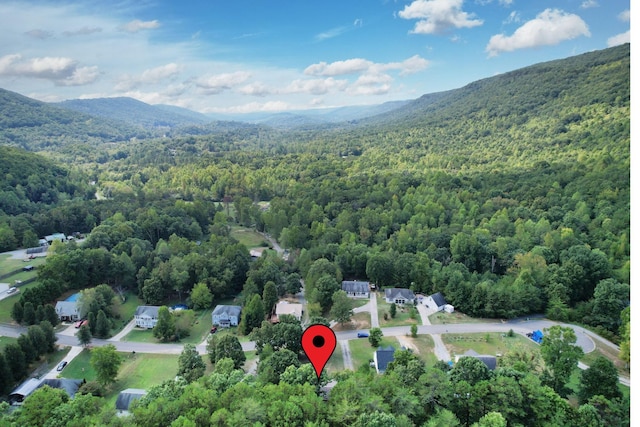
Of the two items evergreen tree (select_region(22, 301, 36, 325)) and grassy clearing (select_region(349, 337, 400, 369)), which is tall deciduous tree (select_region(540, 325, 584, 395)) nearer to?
grassy clearing (select_region(349, 337, 400, 369))

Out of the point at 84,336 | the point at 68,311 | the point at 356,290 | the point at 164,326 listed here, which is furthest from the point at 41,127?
the point at 356,290

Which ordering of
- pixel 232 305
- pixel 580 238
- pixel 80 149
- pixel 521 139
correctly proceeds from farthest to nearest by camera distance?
pixel 80 149
pixel 521 139
pixel 580 238
pixel 232 305

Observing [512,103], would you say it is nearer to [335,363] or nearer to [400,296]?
[400,296]

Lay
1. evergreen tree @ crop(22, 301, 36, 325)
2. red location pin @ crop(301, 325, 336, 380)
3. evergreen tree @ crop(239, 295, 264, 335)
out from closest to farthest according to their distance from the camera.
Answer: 1. red location pin @ crop(301, 325, 336, 380)
2. evergreen tree @ crop(22, 301, 36, 325)
3. evergreen tree @ crop(239, 295, 264, 335)

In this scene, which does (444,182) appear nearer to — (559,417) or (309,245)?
(309,245)

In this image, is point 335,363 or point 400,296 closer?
point 335,363

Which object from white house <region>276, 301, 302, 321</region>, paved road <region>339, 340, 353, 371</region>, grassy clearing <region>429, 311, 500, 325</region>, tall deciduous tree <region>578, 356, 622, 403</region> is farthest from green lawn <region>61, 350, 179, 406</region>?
tall deciduous tree <region>578, 356, 622, 403</region>

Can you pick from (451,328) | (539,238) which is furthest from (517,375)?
(539,238)
